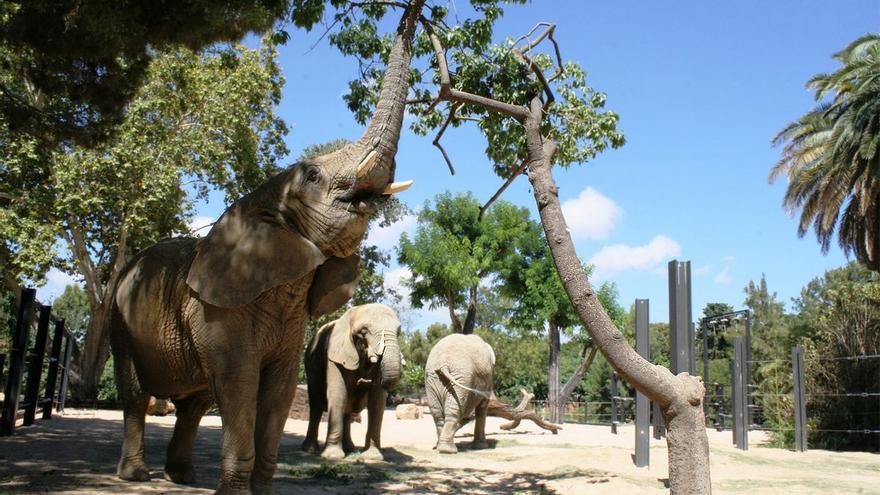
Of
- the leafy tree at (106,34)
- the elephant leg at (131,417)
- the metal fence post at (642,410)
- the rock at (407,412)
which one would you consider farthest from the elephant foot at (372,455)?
the rock at (407,412)

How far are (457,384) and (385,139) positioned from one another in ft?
29.4

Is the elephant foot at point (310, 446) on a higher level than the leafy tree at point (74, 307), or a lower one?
lower

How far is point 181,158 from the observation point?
832 inches

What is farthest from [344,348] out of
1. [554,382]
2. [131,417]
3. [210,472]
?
[554,382]

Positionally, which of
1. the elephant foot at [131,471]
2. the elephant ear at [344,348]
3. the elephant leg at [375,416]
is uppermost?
the elephant ear at [344,348]

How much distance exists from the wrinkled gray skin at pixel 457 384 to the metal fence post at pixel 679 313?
459 cm

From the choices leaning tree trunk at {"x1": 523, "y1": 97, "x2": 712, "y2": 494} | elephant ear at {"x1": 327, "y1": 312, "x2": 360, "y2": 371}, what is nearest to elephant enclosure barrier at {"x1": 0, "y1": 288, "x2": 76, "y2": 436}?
elephant ear at {"x1": 327, "y1": 312, "x2": 360, "y2": 371}

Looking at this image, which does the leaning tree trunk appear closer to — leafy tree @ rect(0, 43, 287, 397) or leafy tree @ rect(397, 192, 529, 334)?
leafy tree @ rect(0, 43, 287, 397)

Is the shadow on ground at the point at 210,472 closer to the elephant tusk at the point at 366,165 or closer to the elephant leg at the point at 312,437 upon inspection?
the elephant leg at the point at 312,437

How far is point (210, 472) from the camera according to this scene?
8219 millimetres

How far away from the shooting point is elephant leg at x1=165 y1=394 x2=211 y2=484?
287 inches

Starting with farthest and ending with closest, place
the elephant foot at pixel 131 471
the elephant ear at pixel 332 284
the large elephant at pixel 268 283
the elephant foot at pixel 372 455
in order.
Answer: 1. the elephant foot at pixel 372 455
2. the elephant foot at pixel 131 471
3. the elephant ear at pixel 332 284
4. the large elephant at pixel 268 283

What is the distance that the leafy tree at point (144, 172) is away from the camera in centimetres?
1912

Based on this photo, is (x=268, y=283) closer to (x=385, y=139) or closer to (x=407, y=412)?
(x=385, y=139)
